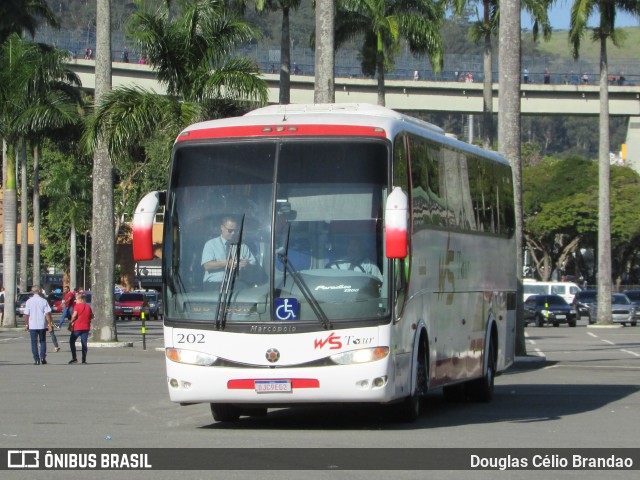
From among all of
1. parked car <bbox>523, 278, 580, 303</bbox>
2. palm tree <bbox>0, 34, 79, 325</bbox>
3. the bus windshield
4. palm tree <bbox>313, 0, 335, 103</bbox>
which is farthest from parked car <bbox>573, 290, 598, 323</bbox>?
the bus windshield

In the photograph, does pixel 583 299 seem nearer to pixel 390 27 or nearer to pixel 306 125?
pixel 390 27

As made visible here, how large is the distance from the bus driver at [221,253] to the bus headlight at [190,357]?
30.9 inches

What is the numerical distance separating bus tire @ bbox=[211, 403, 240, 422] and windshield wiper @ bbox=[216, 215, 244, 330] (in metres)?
1.66

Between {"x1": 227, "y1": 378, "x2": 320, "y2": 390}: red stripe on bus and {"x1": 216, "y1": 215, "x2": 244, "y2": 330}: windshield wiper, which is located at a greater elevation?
{"x1": 216, "y1": 215, "x2": 244, "y2": 330}: windshield wiper

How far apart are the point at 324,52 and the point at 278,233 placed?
1597 cm

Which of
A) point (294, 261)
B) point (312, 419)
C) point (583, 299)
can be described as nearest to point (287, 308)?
point (294, 261)

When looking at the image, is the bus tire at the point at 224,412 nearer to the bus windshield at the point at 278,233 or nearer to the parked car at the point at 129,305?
the bus windshield at the point at 278,233

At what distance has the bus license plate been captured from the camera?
14.3 m

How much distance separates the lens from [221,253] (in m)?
14.7

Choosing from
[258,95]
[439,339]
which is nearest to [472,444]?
[439,339]

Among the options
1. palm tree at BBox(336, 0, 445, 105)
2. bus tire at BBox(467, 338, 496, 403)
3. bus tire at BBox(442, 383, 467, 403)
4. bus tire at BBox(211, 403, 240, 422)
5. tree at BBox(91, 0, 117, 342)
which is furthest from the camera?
palm tree at BBox(336, 0, 445, 105)

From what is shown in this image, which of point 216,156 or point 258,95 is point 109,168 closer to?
point 258,95

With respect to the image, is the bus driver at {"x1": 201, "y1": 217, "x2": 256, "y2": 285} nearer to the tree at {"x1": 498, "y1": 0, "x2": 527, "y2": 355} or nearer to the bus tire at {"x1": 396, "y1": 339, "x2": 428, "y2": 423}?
the bus tire at {"x1": 396, "y1": 339, "x2": 428, "y2": 423}

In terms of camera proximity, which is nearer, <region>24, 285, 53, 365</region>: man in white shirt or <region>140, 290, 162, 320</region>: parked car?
<region>24, 285, 53, 365</region>: man in white shirt
